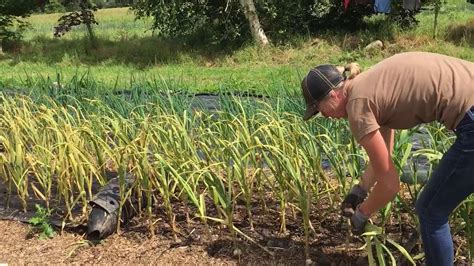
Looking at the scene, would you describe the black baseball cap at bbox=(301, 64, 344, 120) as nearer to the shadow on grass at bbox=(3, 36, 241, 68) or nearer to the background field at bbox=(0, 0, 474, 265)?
the background field at bbox=(0, 0, 474, 265)

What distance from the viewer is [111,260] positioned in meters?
2.46

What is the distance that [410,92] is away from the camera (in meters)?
1.72

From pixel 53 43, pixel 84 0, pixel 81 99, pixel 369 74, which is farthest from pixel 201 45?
pixel 369 74

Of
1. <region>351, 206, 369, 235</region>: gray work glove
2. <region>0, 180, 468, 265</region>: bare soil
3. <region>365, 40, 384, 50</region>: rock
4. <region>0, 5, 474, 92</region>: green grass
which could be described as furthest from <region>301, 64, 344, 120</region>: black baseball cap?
<region>365, 40, 384, 50</region>: rock

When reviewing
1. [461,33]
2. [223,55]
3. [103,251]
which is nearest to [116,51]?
[223,55]

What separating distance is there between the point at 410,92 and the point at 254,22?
858cm

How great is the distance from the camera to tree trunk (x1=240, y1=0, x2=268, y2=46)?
9930mm

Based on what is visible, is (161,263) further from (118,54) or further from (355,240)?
(118,54)

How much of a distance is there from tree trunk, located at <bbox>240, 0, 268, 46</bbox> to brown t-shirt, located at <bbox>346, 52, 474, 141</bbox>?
27.6ft

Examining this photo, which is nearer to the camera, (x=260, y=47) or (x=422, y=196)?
(x=422, y=196)

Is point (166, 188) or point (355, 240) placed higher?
point (166, 188)

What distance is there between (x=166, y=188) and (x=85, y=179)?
52 centimetres

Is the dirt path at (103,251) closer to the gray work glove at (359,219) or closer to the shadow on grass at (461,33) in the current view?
the gray work glove at (359,219)

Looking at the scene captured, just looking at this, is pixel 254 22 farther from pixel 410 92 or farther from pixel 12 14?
pixel 410 92
